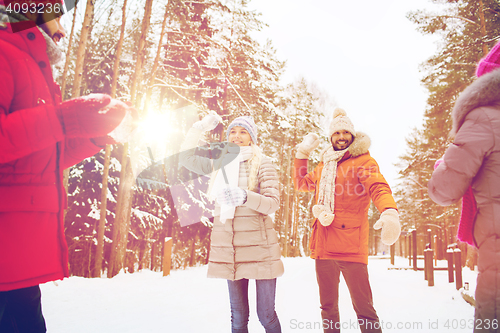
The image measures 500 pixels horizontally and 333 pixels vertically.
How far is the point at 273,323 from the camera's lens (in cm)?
298

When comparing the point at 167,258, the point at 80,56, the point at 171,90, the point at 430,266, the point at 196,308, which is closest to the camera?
the point at 196,308

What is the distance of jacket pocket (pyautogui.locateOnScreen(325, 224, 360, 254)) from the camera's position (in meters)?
3.15

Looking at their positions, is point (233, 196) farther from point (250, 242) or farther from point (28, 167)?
point (28, 167)

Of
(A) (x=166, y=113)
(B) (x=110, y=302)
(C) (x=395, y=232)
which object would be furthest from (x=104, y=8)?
(C) (x=395, y=232)

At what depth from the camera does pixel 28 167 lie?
1556 millimetres

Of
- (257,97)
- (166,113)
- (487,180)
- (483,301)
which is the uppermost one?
(257,97)

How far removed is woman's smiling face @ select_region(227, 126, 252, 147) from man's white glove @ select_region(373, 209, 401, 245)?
5.49 ft

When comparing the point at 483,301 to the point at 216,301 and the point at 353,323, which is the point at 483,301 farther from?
the point at 216,301

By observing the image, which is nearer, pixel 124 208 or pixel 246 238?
pixel 246 238

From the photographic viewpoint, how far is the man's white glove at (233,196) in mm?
2869

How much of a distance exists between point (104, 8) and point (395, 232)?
10297 millimetres

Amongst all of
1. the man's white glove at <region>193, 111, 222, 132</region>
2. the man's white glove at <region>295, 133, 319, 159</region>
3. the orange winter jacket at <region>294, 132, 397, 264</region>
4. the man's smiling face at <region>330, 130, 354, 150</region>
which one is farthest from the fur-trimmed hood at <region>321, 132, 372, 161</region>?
the man's white glove at <region>193, 111, 222, 132</region>


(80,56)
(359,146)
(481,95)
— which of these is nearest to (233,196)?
(359,146)

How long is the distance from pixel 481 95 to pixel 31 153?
2600mm
